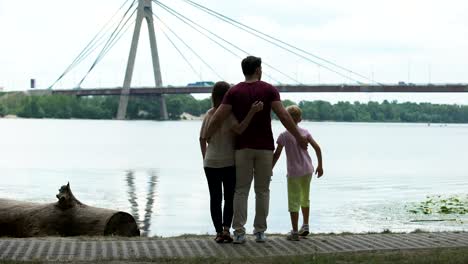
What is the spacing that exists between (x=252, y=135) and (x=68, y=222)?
2.59m

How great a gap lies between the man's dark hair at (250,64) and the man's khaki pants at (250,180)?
0.57 meters

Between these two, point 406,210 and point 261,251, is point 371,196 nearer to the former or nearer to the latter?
point 406,210

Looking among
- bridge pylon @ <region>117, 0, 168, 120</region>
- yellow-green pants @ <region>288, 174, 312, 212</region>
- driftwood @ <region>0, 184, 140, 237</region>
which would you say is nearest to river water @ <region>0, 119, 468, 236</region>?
driftwood @ <region>0, 184, 140, 237</region>

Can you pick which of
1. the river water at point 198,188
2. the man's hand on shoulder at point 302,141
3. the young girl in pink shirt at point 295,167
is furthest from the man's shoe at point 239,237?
the river water at point 198,188

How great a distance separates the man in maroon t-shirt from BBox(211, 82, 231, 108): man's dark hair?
0.70 ft

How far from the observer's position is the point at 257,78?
6598 mm

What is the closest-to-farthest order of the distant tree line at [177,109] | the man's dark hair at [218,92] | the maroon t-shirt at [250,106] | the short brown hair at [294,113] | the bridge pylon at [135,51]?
the maroon t-shirt at [250,106] → the man's dark hair at [218,92] → the short brown hair at [294,113] → the bridge pylon at [135,51] → the distant tree line at [177,109]

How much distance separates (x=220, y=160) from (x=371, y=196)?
11.2 meters

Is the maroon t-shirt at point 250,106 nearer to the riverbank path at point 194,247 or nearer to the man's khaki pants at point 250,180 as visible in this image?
the man's khaki pants at point 250,180

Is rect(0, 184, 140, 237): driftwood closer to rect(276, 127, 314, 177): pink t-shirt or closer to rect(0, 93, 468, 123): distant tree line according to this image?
rect(276, 127, 314, 177): pink t-shirt

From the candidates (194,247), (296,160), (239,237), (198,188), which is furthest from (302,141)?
(198,188)

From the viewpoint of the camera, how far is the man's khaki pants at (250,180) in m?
6.54

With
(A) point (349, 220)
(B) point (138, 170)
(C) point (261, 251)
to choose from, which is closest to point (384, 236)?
(C) point (261, 251)

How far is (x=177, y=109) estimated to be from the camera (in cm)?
10881
